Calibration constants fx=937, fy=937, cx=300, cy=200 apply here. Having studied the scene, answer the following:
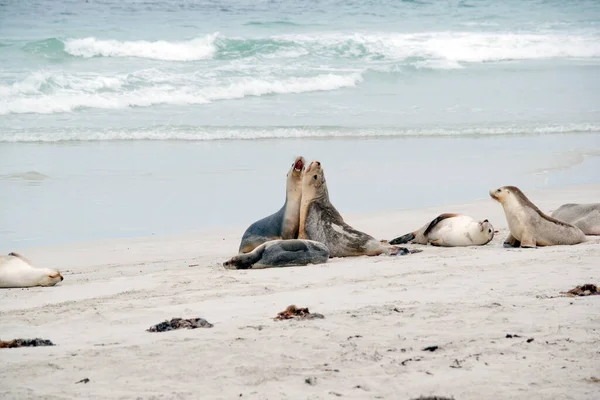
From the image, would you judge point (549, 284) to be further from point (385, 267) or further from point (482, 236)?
point (482, 236)

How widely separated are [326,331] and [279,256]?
2785mm

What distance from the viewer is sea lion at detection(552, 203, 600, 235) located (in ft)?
30.8

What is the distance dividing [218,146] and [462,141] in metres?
4.44

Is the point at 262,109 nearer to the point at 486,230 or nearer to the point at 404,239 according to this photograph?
the point at 404,239

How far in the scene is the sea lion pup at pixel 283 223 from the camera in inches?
343

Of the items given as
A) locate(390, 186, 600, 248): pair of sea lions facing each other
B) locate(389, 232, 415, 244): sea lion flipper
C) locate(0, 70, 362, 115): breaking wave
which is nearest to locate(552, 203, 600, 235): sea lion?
locate(390, 186, 600, 248): pair of sea lions facing each other

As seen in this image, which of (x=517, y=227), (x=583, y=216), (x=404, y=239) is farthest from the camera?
(x=583, y=216)

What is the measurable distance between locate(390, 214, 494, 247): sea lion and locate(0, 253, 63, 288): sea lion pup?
11.1 feet

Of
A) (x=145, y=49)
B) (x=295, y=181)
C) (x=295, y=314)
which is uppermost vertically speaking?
(x=145, y=49)

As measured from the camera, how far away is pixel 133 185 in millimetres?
12641

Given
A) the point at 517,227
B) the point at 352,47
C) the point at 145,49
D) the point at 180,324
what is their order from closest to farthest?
the point at 180,324
the point at 517,227
the point at 145,49
the point at 352,47

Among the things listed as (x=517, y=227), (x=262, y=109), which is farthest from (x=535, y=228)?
(x=262, y=109)

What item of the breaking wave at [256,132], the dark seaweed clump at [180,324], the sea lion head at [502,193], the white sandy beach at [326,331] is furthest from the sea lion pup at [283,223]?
the breaking wave at [256,132]

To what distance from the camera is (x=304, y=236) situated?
347 inches
